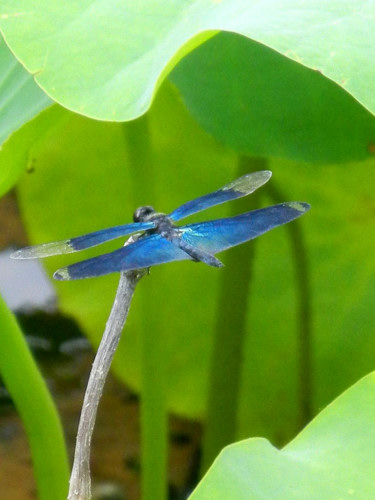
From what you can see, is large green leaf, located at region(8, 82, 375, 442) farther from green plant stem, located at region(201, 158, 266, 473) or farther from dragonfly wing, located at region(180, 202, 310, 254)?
dragonfly wing, located at region(180, 202, 310, 254)

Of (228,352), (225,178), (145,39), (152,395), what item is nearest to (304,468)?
(145,39)

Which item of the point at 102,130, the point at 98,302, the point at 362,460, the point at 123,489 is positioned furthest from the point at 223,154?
the point at 362,460

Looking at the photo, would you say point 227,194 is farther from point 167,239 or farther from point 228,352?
point 228,352

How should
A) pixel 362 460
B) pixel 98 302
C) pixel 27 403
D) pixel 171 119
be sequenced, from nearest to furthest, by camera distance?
pixel 362 460, pixel 27 403, pixel 171 119, pixel 98 302

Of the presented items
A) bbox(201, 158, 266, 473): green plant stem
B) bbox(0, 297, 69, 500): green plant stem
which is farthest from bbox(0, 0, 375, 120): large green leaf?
bbox(201, 158, 266, 473): green plant stem

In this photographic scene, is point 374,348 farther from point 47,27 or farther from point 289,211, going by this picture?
point 47,27

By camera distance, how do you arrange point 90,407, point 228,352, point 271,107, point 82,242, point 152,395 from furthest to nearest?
1. point 228,352
2. point 152,395
3. point 271,107
4. point 82,242
5. point 90,407

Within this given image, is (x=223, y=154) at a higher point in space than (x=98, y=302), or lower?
higher
